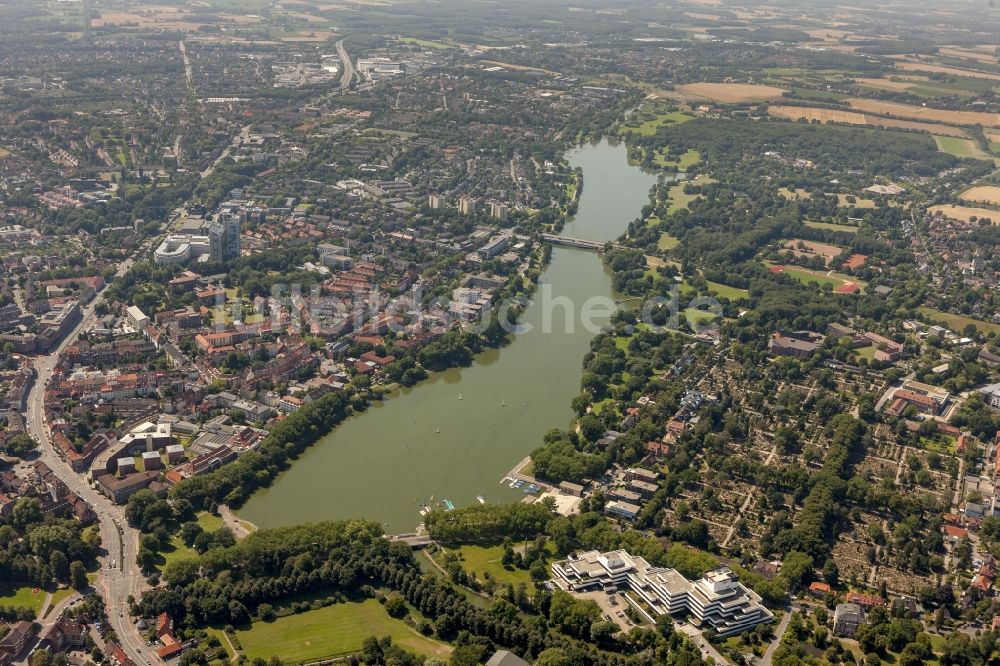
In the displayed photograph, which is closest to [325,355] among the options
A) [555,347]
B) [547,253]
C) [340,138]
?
[555,347]

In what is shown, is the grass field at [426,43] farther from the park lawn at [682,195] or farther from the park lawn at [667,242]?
the park lawn at [667,242]

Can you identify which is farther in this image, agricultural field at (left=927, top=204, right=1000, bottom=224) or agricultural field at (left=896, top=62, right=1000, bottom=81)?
agricultural field at (left=896, top=62, right=1000, bottom=81)

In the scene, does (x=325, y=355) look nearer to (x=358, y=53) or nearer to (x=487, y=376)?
(x=487, y=376)

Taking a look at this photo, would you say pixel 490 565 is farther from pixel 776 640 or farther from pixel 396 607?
pixel 776 640

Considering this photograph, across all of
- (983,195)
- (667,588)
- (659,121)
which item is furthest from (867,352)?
(659,121)

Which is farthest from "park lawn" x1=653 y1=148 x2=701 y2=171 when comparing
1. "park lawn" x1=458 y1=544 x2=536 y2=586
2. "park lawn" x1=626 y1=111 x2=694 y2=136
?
"park lawn" x1=458 y1=544 x2=536 y2=586

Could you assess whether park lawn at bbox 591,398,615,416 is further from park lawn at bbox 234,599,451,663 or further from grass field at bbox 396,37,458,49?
grass field at bbox 396,37,458,49
